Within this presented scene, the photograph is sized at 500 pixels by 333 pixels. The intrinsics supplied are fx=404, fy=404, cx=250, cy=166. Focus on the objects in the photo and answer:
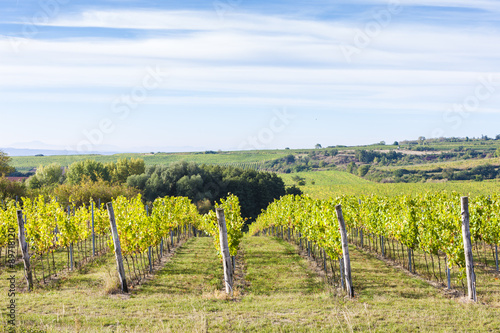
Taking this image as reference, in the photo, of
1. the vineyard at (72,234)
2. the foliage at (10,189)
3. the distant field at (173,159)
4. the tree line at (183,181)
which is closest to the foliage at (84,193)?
the foliage at (10,189)

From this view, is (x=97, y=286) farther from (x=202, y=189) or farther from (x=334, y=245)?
(x=202, y=189)

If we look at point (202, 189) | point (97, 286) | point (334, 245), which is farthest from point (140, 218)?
point (202, 189)

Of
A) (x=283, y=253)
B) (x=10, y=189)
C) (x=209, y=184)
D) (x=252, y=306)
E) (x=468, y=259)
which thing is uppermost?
(x=10, y=189)

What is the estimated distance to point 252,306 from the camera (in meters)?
9.66

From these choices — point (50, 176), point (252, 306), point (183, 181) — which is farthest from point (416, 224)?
point (50, 176)

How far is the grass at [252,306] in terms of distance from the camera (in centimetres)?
795

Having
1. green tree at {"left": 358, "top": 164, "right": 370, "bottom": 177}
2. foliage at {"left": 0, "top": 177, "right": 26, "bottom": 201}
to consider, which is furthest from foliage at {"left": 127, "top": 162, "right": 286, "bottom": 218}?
green tree at {"left": 358, "top": 164, "right": 370, "bottom": 177}

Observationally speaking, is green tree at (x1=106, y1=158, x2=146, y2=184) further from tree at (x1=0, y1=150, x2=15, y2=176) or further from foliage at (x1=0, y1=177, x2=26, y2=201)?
foliage at (x1=0, y1=177, x2=26, y2=201)

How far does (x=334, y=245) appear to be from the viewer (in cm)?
1344

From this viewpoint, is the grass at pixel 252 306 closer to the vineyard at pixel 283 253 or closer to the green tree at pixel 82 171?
the vineyard at pixel 283 253

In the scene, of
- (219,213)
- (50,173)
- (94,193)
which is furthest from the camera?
(50,173)

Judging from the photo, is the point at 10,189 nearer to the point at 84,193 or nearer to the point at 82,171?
the point at 84,193

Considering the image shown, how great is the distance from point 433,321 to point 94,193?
3792 cm

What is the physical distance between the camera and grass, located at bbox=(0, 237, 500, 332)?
795 cm
